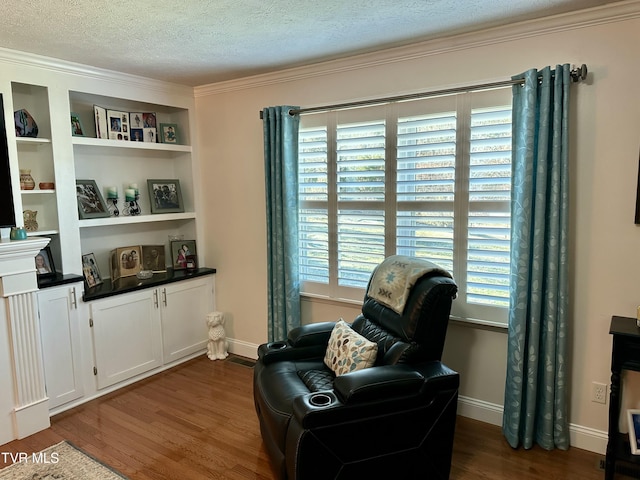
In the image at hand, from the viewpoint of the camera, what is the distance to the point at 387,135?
3.10 meters

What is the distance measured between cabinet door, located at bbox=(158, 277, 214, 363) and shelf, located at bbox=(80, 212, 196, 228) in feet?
1.96

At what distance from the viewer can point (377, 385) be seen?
204 centimetres

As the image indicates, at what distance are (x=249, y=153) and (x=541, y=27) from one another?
2361mm

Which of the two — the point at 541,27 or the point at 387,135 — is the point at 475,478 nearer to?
the point at 387,135

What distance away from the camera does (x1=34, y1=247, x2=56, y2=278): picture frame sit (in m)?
3.22

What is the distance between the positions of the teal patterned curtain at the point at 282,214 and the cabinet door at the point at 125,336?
1029 millimetres

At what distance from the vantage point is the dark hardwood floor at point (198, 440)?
2467mm

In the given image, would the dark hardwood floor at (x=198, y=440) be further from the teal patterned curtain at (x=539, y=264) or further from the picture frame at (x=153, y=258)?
the picture frame at (x=153, y=258)

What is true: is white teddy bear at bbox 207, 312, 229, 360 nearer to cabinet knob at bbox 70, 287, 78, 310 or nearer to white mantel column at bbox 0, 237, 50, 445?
cabinet knob at bbox 70, 287, 78, 310

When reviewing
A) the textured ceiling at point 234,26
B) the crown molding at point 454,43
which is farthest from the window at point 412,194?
the textured ceiling at point 234,26

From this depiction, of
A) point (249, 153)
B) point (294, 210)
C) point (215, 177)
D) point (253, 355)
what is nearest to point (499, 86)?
point (294, 210)

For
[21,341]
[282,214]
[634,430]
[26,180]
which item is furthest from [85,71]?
[634,430]

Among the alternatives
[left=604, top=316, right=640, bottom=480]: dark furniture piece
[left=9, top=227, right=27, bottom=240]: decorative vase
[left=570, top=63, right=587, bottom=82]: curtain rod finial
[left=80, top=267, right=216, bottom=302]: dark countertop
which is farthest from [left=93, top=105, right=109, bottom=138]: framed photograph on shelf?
[left=604, top=316, right=640, bottom=480]: dark furniture piece

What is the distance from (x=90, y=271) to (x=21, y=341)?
2.72 feet
